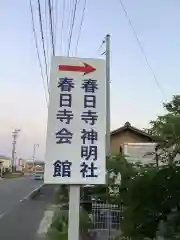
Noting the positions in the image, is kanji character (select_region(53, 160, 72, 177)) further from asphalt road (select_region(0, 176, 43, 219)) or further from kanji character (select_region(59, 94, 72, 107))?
asphalt road (select_region(0, 176, 43, 219))

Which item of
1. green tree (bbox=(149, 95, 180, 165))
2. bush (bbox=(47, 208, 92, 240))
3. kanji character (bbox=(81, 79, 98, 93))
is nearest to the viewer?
kanji character (bbox=(81, 79, 98, 93))

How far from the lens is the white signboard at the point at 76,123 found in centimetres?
526

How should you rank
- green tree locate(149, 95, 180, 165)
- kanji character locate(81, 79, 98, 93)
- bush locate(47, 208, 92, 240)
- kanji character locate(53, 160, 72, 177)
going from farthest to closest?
bush locate(47, 208, 92, 240) < green tree locate(149, 95, 180, 165) < kanji character locate(81, 79, 98, 93) < kanji character locate(53, 160, 72, 177)

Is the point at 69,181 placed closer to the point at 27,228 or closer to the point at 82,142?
the point at 82,142

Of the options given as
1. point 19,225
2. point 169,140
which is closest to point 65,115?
point 169,140

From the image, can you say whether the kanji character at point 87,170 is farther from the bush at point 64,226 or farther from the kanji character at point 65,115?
the bush at point 64,226

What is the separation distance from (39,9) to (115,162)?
3.35m

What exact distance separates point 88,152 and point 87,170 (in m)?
0.23

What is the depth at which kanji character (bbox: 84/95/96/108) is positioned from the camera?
18.0 feet

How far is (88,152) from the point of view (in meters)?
5.34

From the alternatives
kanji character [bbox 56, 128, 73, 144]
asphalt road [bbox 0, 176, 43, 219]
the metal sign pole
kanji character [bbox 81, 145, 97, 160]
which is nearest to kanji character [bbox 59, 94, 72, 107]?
kanji character [bbox 56, 128, 73, 144]

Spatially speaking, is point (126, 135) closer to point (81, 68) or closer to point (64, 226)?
point (64, 226)

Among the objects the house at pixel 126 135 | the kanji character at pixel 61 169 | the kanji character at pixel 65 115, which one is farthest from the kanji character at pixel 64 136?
the house at pixel 126 135

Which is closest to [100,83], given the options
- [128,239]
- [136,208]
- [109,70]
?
[136,208]
